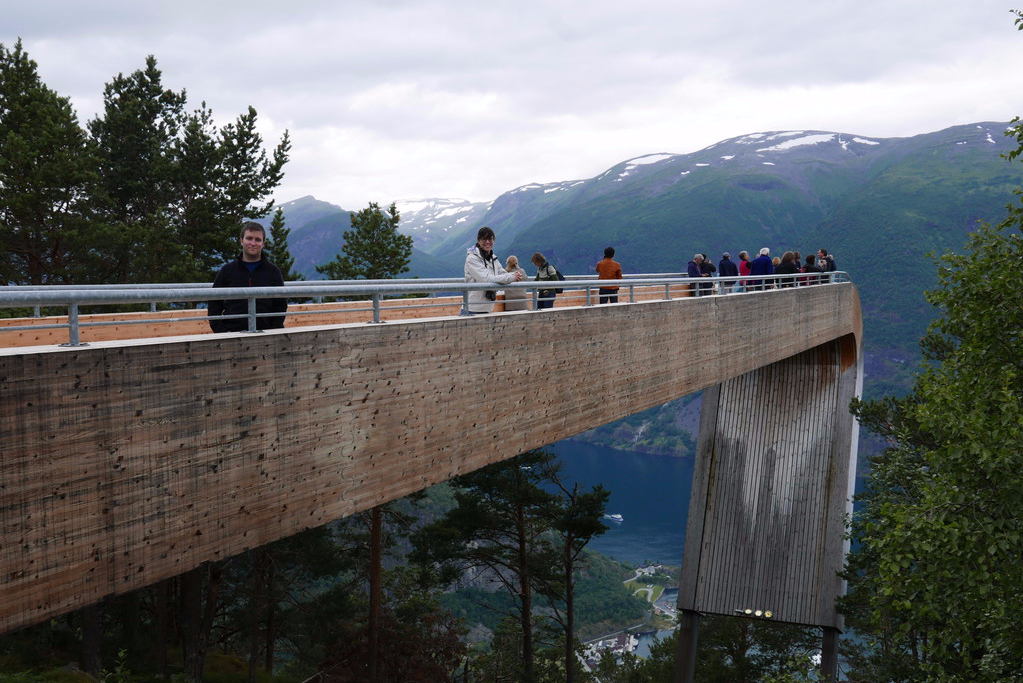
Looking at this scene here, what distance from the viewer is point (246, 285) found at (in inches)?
239

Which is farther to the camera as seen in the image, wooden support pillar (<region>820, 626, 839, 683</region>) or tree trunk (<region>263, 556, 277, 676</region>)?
tree trunk (<region>263, 556, 277, 676</region>)

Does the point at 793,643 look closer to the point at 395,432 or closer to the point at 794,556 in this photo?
the point at 794,556

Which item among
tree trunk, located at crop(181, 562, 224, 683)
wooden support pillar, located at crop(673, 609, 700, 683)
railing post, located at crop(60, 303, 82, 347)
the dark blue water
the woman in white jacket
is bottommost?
the dark blue water

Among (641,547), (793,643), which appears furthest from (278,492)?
(641,547)

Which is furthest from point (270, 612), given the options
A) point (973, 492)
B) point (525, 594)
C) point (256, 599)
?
point (973, 492)

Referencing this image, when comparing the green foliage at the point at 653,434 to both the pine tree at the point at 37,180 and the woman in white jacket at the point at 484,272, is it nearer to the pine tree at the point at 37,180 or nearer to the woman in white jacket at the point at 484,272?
the pine tree at the point at 37,180

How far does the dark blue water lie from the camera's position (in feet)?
267

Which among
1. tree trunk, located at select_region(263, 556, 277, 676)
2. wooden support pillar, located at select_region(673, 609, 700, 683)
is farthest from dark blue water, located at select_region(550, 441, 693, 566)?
wooden support pillar, located at select_region(673, 609, 700, 683)

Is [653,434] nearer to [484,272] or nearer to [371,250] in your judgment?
[371,250]

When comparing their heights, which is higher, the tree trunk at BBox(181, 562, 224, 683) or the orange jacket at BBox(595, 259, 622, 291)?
the orange jacket at BBox(595, 259, 622, 291)

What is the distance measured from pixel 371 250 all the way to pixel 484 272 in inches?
1030

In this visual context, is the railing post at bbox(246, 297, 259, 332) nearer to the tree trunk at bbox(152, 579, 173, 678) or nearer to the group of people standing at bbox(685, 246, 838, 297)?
the group of people standing at bbox(685, 246, 838, 297)

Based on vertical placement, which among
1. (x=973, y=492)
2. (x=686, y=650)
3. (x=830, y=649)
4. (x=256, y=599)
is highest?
(x=973, y=492)

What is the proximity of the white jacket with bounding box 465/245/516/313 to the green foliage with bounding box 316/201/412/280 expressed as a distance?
989 inches
